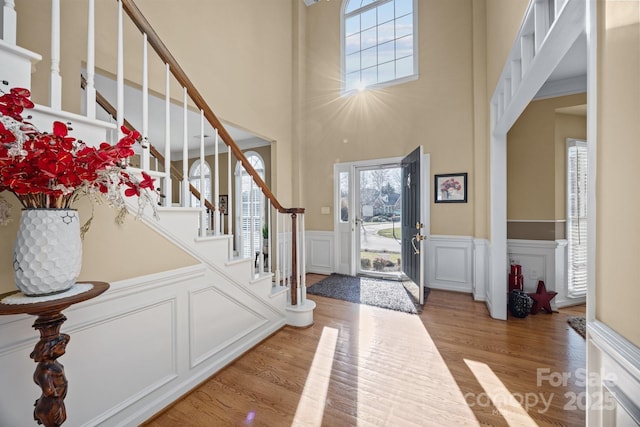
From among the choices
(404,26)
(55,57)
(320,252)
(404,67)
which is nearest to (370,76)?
(404,67)

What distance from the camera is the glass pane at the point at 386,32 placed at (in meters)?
4.47

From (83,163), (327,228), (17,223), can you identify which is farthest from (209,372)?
(327,228)

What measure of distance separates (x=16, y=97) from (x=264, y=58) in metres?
4.00

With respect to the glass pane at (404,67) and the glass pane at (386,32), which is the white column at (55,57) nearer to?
the glass pane at (404,67)

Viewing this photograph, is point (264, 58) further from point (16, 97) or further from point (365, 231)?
point (16, 97)

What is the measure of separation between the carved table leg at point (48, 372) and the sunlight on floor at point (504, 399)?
6.88ft

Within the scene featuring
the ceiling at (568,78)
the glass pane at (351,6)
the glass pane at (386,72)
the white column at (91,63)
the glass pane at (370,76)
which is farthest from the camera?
the glass pane at (351,6)

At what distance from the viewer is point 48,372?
3.07 feet

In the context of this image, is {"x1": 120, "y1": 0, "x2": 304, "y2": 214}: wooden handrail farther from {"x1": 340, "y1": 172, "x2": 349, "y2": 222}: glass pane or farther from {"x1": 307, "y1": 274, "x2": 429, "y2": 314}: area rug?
{"x1": 340, "y1": 172, "x2": 349, "y2": 222}: glass pane

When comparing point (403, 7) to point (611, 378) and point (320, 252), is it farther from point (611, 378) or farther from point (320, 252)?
point (611, 378)

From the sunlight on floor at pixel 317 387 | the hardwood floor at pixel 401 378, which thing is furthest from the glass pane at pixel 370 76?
the sunlight on floor at pixel 317 387

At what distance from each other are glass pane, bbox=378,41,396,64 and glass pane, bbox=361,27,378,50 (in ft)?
0.64

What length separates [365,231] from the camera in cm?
470

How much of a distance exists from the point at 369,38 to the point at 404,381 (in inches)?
204
